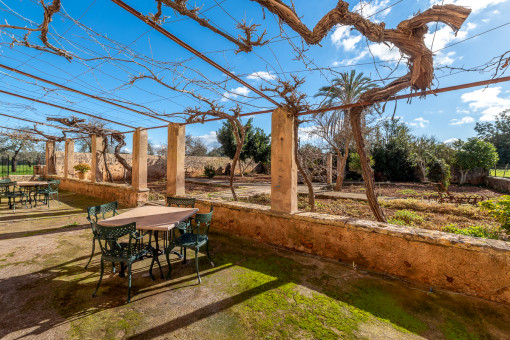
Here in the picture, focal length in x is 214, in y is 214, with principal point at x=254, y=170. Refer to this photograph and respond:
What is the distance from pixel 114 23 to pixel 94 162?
6597 mm

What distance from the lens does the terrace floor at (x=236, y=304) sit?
1.84 m

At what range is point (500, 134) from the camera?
76.6 feet

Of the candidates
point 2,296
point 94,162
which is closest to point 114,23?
point 2,296

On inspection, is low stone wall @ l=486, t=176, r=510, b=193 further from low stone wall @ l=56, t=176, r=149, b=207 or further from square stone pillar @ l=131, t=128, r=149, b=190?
low stone wall @ l=56, t=176, r=149, b=207

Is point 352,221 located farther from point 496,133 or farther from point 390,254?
point 496,133

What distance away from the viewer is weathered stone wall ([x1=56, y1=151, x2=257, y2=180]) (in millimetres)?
12834

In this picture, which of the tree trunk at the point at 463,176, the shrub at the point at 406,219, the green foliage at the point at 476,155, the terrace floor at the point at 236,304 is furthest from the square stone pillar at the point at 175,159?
the tree trunk at the point at 463,176

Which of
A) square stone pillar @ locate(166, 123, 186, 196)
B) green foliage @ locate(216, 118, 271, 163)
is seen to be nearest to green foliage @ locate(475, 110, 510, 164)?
green foliage @ locate(216, 118, 271, 163)

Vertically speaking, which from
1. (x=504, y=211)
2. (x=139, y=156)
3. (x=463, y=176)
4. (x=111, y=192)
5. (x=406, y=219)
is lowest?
(x=406, y=219)

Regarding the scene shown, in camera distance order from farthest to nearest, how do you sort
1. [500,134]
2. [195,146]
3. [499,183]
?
[195,146] < [500,134] < [499,183]

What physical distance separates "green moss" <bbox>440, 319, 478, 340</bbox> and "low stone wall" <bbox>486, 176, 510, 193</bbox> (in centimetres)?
1223

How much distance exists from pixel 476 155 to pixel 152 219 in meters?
16.7

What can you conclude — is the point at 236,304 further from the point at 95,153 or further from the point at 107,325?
→ the point at 95,153

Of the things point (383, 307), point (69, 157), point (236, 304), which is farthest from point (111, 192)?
point (383, 307)
